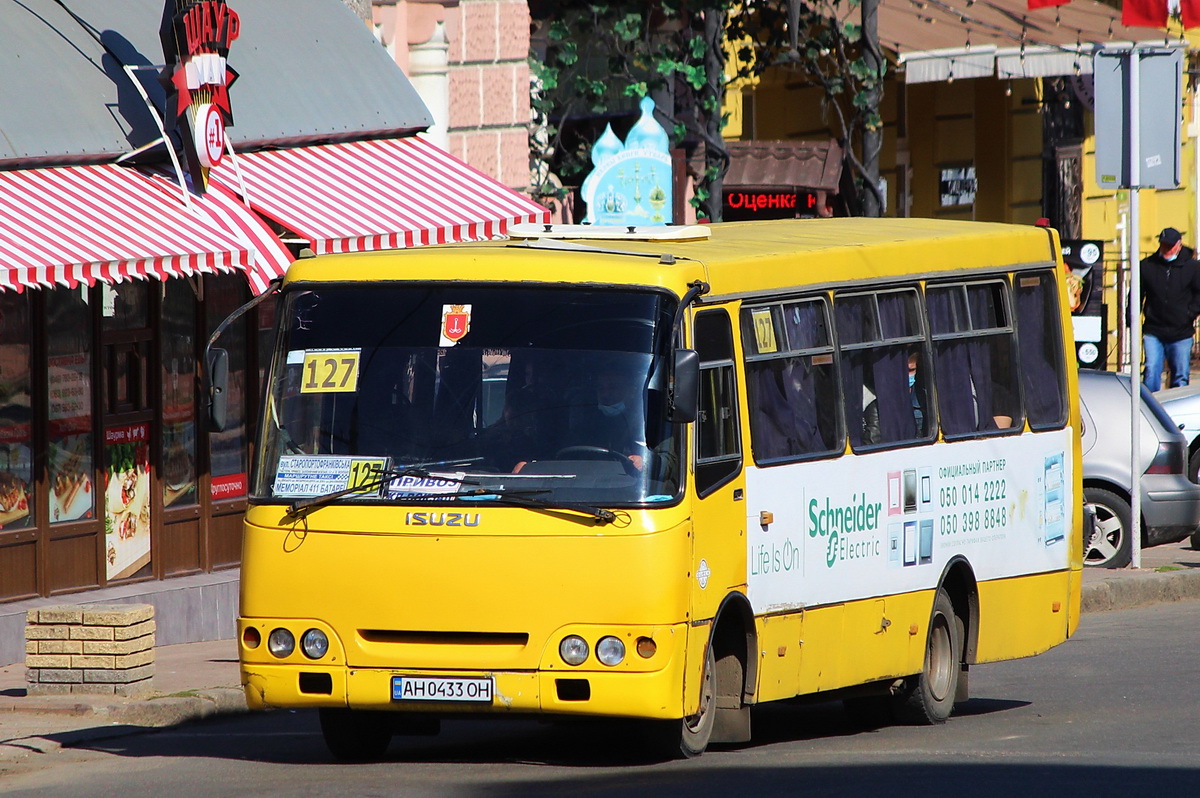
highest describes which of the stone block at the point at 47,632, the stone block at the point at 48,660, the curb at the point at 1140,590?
the stone block at the point at 47,632

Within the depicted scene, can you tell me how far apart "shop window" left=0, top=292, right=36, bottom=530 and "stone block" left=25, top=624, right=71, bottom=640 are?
247 centimetres

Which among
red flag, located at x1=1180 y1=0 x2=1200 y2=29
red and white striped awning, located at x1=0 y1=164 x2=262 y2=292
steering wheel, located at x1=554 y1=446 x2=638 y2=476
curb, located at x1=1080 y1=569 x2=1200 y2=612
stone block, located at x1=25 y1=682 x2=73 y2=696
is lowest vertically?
curb, located at x1=1080 y1=569 x2=1200 y2=612

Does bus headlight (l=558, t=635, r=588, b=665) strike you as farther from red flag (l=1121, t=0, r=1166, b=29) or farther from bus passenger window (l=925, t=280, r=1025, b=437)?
red flag (l=1121, t=0, r=1166, b=29)

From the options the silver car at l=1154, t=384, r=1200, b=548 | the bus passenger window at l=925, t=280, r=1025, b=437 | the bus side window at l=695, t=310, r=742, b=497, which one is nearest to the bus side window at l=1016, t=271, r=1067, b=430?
the bus passenger window at l=925, t=280, r=1025, b=437

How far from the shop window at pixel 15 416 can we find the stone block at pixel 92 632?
258 cm

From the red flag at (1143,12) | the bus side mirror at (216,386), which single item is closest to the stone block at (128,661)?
the bus side mirror at (216,386)

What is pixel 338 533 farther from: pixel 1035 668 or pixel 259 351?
pixel 259 351

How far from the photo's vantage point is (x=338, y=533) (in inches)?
366

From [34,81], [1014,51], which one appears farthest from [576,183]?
[34,81]

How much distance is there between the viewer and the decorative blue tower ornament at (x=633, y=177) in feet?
69.4

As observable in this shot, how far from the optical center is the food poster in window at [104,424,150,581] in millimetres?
15258

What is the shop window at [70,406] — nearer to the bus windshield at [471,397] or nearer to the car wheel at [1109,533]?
the bus windshield at [471,397]

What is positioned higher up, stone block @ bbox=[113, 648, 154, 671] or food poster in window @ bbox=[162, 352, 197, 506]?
food poster in window @ bbox=[162, 352, 197, 506]

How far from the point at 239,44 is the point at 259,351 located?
2330 millimetres
